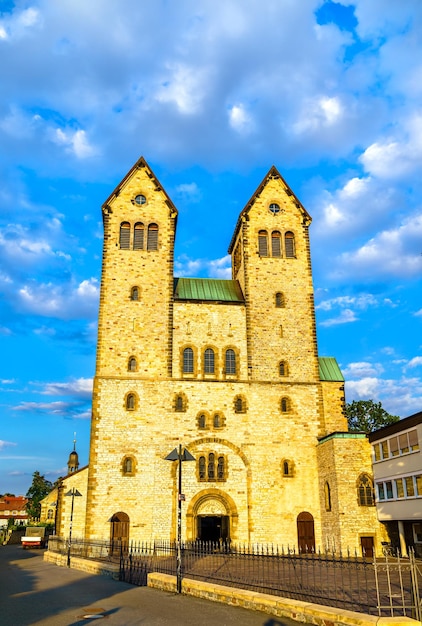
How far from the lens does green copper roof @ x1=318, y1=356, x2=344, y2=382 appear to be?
41656 millimetres

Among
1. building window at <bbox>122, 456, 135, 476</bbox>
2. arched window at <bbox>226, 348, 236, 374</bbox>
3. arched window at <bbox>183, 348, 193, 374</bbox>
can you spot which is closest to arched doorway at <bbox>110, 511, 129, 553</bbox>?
building window at <bbox>122, 456, 135, 476</bbox>

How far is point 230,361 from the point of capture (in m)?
38.5

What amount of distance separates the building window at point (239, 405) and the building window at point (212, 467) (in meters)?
3.16

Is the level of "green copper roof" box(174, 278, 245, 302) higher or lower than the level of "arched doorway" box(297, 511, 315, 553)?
higher

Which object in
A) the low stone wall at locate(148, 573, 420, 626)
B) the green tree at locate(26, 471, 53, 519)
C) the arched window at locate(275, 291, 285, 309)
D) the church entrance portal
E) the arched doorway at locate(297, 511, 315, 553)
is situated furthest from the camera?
the green tree at locate(26, 471, 53, 519)

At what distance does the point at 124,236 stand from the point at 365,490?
23.2 metres

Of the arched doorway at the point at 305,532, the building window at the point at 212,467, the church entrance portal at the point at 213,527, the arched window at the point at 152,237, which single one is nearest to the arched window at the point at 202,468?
the building window at the point at 212,467

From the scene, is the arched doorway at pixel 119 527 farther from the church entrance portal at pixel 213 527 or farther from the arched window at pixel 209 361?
the arched window at pixel 209 361

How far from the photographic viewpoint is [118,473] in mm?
34969

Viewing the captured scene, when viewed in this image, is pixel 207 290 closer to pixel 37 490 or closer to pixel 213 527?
pixel 213 527

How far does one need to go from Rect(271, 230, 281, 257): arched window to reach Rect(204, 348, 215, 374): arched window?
9.04m

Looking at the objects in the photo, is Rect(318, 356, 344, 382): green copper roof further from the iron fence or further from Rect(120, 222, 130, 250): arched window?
Rect(120, 222, 130, 250): arched window

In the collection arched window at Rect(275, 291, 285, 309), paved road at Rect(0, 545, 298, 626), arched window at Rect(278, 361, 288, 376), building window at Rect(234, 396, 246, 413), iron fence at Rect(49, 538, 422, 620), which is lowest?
paved road at Rect(0, 545, 298, 626)

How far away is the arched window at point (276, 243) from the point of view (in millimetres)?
41775
